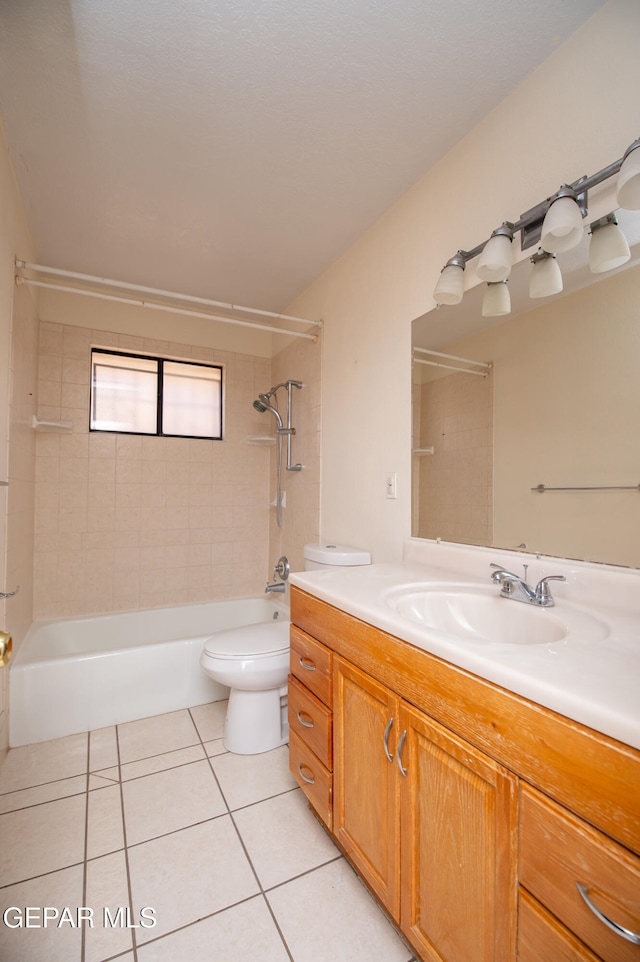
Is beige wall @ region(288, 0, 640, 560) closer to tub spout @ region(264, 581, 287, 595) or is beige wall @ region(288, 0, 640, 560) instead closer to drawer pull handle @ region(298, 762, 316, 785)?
tub spout @ region(264, 581, 287, 595)

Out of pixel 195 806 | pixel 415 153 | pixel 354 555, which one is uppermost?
pixel 415 153

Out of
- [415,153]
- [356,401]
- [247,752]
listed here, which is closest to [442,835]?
[247,752]

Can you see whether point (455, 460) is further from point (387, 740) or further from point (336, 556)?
point (387, 740)

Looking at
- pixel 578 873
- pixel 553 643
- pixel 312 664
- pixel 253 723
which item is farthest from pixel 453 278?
pixel 253 723

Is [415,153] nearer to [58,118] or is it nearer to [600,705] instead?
[58,118]

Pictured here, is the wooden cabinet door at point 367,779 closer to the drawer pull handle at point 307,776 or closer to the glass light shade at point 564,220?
the drawer pull handle at point 307,776

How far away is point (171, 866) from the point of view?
1194 millimetres

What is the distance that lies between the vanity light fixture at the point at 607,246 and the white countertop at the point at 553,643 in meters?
0.75

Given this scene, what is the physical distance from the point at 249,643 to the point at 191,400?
1.89 m

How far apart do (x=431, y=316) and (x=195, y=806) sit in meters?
1.98

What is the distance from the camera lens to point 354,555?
184 centimetres

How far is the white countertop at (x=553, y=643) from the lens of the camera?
→ 0.56 metres

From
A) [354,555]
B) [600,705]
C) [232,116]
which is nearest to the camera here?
[600,705]

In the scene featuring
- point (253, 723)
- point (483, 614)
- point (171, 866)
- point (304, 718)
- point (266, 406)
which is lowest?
point (171, 866)
